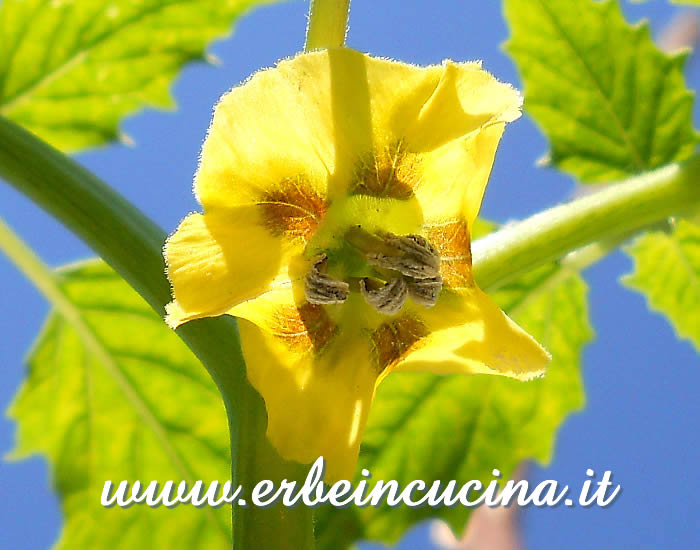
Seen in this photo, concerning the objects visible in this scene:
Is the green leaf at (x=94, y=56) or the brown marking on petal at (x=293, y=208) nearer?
the brown marking on petal at (x=293, y=208)

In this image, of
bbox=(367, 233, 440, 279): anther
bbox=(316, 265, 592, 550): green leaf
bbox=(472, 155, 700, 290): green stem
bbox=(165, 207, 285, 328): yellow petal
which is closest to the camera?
bbox=(165, 207, 285, 328): yellow petal

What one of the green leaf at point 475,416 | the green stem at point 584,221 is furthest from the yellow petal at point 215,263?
the green leaf at point 475,416

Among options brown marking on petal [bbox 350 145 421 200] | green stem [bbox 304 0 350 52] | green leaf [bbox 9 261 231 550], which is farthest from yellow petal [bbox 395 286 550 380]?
green leaf [bbox 9 261 231 550]

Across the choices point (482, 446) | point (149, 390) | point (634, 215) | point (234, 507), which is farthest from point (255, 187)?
point (482, 446)

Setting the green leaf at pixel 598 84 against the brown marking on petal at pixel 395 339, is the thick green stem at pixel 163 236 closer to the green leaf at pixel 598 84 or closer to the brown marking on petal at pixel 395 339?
the brown marking on petal at pixel 395 339

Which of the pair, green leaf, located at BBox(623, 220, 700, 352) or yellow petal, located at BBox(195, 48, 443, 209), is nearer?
yellow petal, located at BBox(195, 48, 443, 209)

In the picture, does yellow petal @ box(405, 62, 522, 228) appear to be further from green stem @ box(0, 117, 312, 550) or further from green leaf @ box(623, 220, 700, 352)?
green leaf @ box(623, 220, 700, 352)
